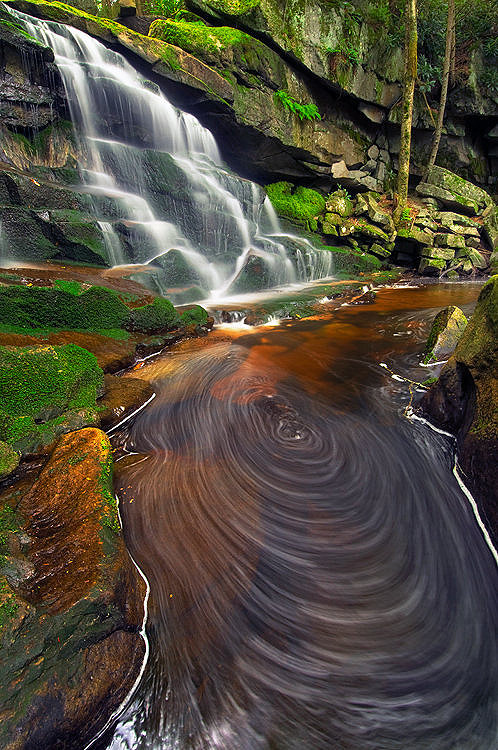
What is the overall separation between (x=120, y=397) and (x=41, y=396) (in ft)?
2.55

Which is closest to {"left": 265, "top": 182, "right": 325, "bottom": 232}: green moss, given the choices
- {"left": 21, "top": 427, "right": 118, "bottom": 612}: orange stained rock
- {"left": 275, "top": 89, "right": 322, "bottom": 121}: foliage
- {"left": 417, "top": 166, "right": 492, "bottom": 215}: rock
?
{"left": 275, "top": 89, "right": 322, "bottom": 121}: foliage

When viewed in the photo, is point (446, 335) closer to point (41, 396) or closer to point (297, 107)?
point (41, 396)

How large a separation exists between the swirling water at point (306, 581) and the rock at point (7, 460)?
75 cm

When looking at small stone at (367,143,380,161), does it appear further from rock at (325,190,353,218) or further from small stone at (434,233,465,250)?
small stone at (434,233,465,250)

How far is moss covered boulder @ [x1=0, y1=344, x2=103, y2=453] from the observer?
8.87 feet

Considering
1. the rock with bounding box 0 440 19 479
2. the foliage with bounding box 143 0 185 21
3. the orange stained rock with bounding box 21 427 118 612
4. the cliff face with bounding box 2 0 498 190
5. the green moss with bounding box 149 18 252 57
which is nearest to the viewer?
the orange stained rock with bounding box 21 427 118 612

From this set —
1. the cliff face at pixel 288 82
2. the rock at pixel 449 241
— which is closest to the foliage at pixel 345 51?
the cliff face at pixel 288 82

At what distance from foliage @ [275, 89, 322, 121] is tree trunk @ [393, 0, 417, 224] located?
360cm

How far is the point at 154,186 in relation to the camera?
918 centimetres

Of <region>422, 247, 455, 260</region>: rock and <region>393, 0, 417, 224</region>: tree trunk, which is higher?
<region>393, 0, 417, 224</region>: tree trunk

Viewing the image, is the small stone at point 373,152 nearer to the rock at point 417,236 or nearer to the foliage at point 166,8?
the rock at point 417,236

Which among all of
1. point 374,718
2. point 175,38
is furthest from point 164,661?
point 175,38

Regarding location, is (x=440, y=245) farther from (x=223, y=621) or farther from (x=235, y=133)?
(x=223, y=621)

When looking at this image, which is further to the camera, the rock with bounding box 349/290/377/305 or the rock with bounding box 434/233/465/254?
the rock with bounding box 434/233/465/254
